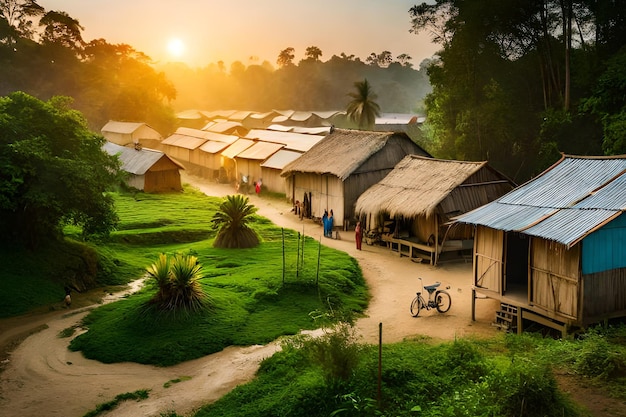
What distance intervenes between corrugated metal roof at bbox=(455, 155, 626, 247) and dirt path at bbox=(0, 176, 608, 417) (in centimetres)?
357

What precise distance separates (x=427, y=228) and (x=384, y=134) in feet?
31.9

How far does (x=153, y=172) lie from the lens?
148ft

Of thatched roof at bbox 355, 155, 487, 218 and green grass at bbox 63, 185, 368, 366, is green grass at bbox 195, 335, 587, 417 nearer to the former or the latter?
green grass at bbox 63, 185, 368, 366

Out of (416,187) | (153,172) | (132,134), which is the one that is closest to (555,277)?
(416,187)

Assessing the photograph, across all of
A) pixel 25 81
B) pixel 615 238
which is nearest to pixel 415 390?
pixel 615 238

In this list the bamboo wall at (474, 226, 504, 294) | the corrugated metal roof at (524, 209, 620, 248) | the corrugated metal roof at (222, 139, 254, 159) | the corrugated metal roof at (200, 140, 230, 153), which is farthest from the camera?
the corrugated metal roof at (200, 140, 230, 153)

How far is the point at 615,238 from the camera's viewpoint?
51.5 ft

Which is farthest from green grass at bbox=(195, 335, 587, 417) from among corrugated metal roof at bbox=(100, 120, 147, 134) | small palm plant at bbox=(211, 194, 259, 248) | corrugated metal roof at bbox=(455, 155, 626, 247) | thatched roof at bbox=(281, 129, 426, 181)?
corrugated metal roof at bbox=(100, 120, 147, 134)

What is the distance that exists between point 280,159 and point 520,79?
1871 cm

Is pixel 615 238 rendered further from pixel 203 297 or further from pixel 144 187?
pixel 144 187

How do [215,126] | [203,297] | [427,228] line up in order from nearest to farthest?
1. [203,297]
2. [427,228]
3. [215,126]

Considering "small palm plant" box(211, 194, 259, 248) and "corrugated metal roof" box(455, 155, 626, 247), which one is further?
"small palm plant" box(211, 194, 259, 248)

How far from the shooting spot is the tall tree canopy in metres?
35.9

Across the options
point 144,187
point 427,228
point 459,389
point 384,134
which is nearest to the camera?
point 459,389
